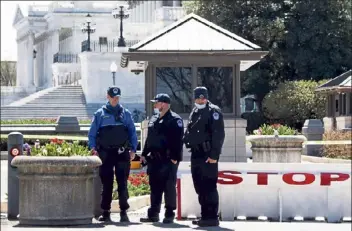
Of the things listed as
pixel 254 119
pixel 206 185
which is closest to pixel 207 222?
pixel 206 185

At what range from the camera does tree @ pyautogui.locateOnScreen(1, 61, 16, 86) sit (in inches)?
5320

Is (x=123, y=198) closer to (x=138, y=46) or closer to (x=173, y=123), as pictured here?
(x=173, y=123)

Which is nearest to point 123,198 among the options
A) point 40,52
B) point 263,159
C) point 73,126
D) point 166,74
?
point 263,159

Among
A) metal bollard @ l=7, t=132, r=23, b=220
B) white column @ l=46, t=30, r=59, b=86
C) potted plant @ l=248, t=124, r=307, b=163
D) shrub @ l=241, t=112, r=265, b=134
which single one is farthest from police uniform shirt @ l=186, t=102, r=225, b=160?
white column @ l=46, t=30, r=59, b=86

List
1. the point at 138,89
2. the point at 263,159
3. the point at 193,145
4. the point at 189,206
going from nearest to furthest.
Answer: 1. the point at 193,145
2. the point at 189,206
3. the point at 263,159
4. the point at 138,89

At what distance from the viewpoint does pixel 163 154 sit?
14.4 metres

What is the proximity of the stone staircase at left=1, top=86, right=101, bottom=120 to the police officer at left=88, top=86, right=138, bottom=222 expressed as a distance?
47.5 m

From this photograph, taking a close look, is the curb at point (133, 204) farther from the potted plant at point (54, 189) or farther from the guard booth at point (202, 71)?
the guard booth at point (202, 71)

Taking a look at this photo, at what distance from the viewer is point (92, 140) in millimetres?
14562

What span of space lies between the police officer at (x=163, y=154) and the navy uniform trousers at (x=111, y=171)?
0.29 m

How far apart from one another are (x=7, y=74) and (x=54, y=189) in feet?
409

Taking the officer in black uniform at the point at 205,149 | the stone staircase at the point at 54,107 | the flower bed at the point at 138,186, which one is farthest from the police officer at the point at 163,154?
the stone staircase at the point at 54,107

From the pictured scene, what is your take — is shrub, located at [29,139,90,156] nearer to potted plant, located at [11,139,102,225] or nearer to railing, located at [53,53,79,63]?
potted plant, located at [11,139,102,225]

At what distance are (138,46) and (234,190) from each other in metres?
7.01
